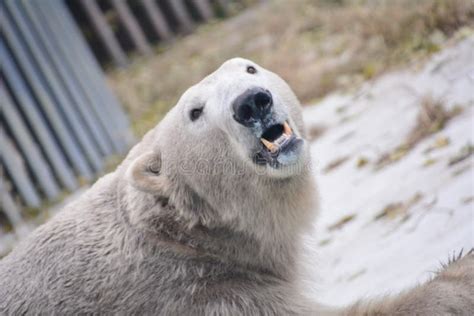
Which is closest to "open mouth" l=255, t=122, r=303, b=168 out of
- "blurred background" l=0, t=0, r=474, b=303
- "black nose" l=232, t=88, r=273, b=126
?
"black nose" l=232, t=88, r=273, b=126

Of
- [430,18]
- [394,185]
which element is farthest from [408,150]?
[430,18]

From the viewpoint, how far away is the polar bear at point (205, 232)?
436 centimetres

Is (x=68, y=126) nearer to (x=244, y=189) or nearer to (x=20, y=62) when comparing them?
(x=20, y=62)

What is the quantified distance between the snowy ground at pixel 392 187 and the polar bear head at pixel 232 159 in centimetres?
Result: 48

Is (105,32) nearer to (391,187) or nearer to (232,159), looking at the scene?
(391,187)

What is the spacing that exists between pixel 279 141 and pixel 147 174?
76cm

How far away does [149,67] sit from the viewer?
14969 mm

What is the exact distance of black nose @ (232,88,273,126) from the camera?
4.28 m

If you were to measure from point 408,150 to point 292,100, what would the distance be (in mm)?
2074

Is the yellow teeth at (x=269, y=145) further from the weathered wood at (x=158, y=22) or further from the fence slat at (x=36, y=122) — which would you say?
the weathered wood at (x=158, y=22)

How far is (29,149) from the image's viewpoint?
438 inches

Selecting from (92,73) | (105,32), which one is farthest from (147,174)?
(105,32)

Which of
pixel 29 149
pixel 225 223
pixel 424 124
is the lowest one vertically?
pixel 424 124

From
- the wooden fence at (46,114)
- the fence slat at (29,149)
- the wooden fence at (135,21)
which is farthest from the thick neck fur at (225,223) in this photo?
the wooden fence at (135,21)
